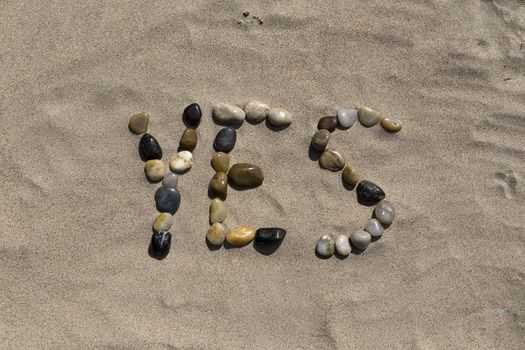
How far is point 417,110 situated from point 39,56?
2010 millimetres

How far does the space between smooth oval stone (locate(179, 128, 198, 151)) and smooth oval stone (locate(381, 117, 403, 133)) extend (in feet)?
3.26

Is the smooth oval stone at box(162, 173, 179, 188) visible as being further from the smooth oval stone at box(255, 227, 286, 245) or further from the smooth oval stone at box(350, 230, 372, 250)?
the smooth oval stone at box(350, 230, 372, 250)

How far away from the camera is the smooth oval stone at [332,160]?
270cm

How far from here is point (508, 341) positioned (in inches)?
103

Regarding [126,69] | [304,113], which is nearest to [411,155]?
[304,113]

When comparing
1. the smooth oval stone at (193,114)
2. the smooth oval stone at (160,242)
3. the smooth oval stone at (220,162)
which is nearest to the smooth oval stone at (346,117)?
the smooth oval stone at (220,162)

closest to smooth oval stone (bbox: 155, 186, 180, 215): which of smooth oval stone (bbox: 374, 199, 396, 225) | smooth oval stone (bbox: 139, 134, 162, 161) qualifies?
smooth oval stone (bbox: 139, 134, 162, 161)

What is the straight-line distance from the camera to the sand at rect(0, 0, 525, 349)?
2518mm

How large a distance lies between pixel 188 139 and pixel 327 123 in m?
0.73

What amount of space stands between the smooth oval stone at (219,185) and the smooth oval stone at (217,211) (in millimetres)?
36

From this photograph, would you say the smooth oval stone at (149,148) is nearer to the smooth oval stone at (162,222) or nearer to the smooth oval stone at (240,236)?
the smooth oval stone at (162,222)

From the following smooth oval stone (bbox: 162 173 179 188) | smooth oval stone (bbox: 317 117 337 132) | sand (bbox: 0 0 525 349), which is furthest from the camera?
smooth oval stone (bbox: 317 117 337 132)

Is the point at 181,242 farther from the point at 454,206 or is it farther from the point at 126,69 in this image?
the point at 454,206

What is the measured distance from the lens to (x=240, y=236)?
259 centimetres
